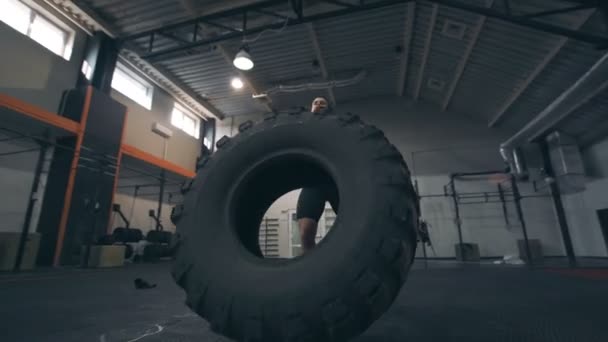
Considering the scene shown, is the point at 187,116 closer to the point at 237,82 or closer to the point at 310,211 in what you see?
the point at 237,82

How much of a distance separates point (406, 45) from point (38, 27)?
22.2 feet

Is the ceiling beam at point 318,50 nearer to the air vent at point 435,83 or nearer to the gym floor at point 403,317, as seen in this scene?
the air vent at point 435,83

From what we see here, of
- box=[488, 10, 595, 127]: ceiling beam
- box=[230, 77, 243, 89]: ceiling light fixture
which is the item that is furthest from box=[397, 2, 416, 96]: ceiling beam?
box=[230, 77, 243, 89]: ceiling light fixture

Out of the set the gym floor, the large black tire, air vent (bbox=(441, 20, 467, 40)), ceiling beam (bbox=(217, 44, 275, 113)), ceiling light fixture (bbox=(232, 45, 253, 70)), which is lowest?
the gym floor

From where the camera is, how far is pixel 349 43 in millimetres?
5902

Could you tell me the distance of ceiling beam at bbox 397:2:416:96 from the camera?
504 cm

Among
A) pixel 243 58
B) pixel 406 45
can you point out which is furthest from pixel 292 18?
pixel 406 45

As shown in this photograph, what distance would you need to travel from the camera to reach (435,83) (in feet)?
22.2

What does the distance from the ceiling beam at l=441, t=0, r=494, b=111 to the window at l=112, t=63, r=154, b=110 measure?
702cm

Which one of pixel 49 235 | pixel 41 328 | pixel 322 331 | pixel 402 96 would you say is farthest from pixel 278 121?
pixel 402 96

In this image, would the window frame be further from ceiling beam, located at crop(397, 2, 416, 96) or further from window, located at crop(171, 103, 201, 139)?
ceiling beam, located at crop(397, 2, 416, 96)

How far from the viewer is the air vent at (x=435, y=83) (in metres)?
6.61

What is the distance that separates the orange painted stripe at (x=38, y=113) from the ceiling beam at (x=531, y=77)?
7.34m

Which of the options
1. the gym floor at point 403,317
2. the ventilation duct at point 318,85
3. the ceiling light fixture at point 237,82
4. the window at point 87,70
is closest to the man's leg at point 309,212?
the gym floor at point 403,317
